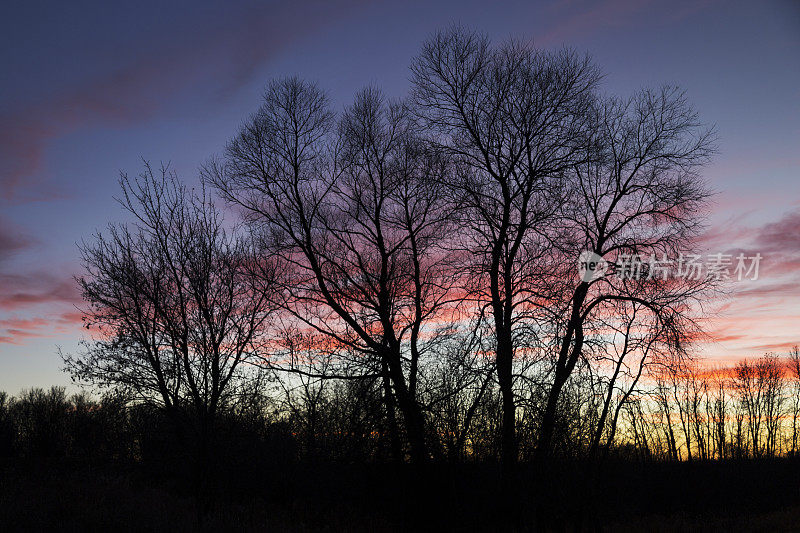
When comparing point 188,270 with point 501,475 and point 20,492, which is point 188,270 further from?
point 501,475

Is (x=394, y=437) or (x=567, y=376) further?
(x=394, y=437)

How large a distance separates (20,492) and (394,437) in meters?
11.4

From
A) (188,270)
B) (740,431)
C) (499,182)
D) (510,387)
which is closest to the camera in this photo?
(188,270)

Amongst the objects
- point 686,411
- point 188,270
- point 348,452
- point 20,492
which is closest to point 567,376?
point 348,452

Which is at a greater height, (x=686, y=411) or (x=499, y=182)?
(x=499, y=182)

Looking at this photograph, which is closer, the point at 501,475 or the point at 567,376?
the point at 567,376

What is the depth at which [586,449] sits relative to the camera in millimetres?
19812

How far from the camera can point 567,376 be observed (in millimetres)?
16969

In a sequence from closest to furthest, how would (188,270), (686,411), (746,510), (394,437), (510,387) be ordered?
(188,270)
(510,387)
(394,437)
(746,510)
(686,411)

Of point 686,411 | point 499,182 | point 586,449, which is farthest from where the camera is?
point 686,411

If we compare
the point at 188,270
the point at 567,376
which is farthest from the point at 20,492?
the point at 567,376

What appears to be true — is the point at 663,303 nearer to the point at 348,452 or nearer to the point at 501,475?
the point at 501,475

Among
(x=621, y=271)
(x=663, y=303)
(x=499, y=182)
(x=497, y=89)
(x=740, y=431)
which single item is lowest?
(x=740, y=431)

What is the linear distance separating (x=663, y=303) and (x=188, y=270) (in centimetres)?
1383
